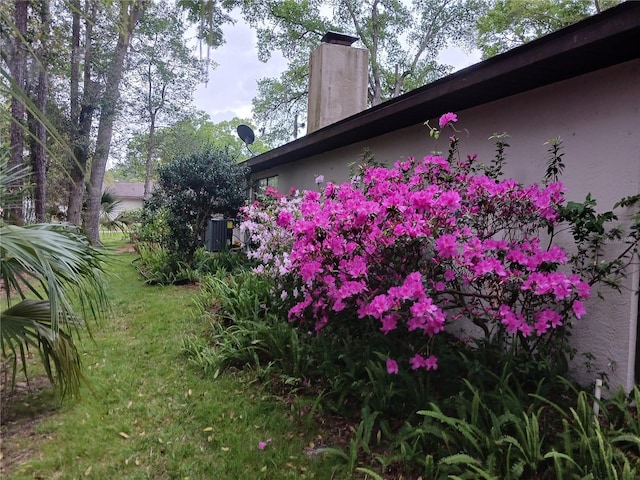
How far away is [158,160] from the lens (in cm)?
2867

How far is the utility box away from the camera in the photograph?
30.9 ft

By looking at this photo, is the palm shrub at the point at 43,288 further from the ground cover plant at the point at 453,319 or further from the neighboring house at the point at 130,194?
the neighboring house at the point at 130,194

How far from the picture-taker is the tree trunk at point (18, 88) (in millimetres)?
578

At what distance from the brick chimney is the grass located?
267 inches

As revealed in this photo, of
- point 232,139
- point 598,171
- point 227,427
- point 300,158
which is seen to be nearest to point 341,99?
point 300,158

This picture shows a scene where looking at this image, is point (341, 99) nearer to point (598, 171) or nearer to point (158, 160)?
point (598, 171)

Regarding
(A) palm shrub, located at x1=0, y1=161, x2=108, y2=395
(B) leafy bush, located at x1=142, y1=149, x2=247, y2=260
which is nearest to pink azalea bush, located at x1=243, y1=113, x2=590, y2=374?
(A) palm shrub, located at x1=0, y1=161, x2=108, y2=395

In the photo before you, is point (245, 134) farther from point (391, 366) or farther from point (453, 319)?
point (391, 366)

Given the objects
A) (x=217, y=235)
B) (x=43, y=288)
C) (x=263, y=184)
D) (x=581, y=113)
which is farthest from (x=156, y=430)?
(x=263, y=184)

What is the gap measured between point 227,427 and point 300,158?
269 inches

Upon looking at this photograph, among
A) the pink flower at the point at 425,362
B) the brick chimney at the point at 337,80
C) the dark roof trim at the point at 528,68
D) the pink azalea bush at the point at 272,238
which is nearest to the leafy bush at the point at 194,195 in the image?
the pink azalea bush at the point at 272,238

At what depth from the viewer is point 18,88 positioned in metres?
0.56

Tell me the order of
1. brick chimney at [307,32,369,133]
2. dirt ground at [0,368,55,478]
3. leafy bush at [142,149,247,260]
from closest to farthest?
dirt ground at [0,368,55,478] < leafy bush at [142,149,247,260] < brick chimney at [307,32,369,133]

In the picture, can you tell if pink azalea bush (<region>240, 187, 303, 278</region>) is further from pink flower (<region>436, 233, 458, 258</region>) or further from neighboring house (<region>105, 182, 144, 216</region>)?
neighboring house (<region>105, 182, 144, 216</region>)
